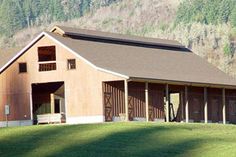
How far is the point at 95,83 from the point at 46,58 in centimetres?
557

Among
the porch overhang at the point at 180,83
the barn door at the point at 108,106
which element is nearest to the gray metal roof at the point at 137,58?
the porch overhang at the point at 180,83

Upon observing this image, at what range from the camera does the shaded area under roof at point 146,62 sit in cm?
5497


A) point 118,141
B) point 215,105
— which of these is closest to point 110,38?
point 215,105

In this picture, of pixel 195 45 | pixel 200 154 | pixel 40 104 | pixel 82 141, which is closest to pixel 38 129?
pixel 82 141

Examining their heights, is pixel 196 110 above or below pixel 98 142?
above

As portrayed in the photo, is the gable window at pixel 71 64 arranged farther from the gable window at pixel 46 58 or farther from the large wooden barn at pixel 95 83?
the gable window at pixel 46 58

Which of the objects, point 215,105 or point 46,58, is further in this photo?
point 215,105

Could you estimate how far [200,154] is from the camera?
33.8m

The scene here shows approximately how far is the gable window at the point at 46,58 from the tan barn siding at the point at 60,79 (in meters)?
0.41

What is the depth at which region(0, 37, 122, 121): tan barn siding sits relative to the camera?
54.0 metres

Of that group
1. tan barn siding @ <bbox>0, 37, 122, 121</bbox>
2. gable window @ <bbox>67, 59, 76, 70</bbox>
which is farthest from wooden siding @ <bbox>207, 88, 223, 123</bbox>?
gable window @ <bbox>67, 59, 76, 70</bbox>

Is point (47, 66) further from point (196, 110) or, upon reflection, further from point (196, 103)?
point (196, 110)

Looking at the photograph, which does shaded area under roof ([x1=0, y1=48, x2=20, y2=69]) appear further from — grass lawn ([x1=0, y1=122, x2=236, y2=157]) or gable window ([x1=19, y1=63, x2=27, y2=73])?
grass lawn ([x1=0, y1=122, x2=236, y2=157])

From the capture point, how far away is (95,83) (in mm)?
53844
